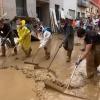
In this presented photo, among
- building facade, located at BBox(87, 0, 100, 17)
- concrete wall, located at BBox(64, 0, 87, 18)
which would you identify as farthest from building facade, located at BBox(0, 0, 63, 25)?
building facade, located at BBox(87, 0, 100, 17)

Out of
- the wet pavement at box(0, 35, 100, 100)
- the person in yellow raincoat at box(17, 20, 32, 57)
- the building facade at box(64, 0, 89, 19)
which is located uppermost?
the building facade at box(64, 0, 89, 19)

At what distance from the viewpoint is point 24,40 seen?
11812mm

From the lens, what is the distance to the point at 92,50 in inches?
320

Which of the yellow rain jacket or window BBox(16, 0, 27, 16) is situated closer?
the yellow rain jacket

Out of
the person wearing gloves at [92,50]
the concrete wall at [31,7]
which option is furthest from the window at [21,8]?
the person wearing gloves at [92,50]

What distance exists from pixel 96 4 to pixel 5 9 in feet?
148

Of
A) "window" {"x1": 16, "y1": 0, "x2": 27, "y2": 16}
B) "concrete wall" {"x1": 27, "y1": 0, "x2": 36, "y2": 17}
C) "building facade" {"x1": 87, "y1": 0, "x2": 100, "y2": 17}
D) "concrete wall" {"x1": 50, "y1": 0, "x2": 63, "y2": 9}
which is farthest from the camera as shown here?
"building facade" {"x1": 87, "y1": 0, "x2": 100, "y2": 17}

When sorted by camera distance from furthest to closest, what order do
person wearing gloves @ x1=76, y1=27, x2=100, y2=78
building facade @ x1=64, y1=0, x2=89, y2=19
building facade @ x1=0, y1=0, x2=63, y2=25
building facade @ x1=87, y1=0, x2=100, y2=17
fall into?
building facade @ x1=87, y1=0, x2=100, y2=17 → building facade @ x1=64, y1=0, x2=89, y2=19 → building facade @ x1=0, y1=0, x2=63, y2=25 → person wearing gloves @ x1=76, y1=27, x2=100, y2=78

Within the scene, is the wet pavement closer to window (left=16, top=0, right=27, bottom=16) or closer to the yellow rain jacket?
the yellow rain jacket

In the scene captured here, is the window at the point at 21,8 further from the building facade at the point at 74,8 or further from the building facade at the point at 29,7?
the building facade at the point at 74,8

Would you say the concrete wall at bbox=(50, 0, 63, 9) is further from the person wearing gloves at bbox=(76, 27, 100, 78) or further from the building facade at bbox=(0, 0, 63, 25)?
the person wearing gloves at bbox=(76, 27, 100, 78)

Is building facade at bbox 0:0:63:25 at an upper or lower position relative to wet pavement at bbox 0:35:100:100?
upper

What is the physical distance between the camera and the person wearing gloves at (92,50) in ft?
25.8

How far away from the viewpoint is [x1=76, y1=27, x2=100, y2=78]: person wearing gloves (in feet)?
25.8
